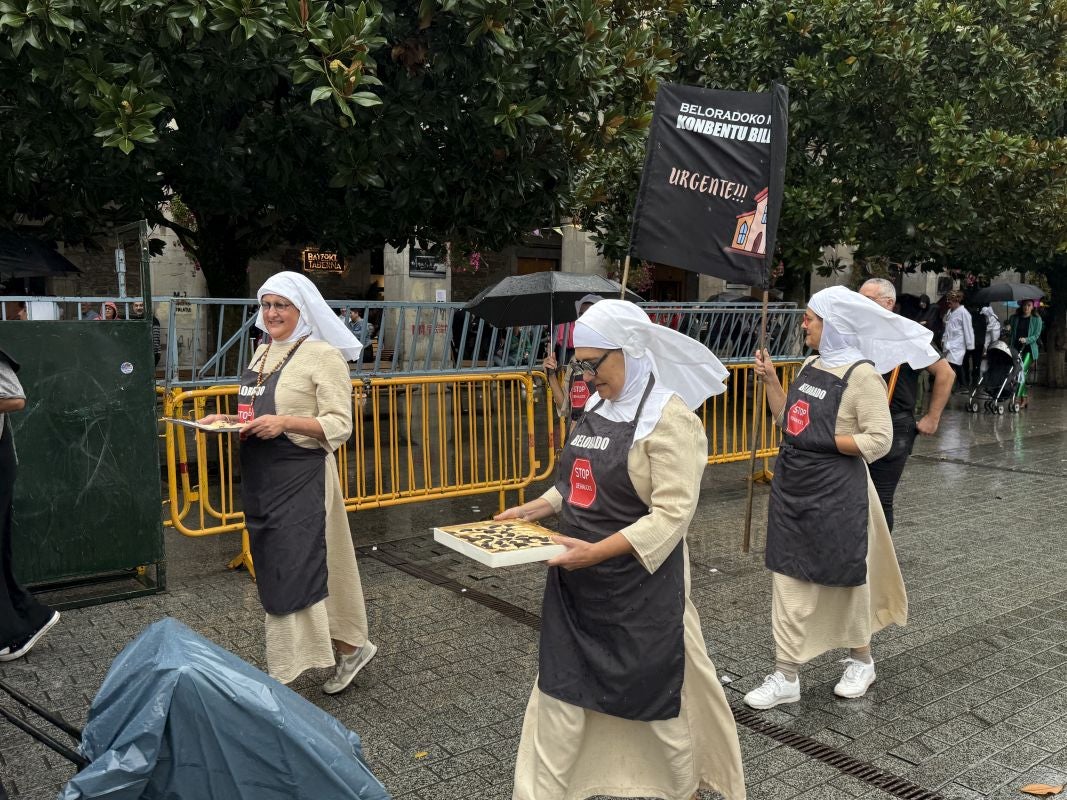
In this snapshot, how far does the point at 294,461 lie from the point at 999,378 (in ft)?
47.0

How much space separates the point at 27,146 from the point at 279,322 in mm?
4123

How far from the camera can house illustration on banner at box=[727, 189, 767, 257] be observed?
524 cm

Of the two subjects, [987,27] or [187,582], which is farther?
[987,27]

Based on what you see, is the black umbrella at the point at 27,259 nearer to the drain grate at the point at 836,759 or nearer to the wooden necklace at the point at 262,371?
the wooden necklace at the point at 262,371

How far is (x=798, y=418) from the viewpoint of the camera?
14.4 feet

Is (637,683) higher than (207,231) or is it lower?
lower

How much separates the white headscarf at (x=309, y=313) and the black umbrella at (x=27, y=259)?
6482 millimetres

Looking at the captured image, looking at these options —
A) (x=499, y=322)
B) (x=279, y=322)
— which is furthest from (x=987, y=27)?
(x=279, y=322)

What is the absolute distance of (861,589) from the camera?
433 centimetres

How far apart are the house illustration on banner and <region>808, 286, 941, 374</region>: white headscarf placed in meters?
0.90

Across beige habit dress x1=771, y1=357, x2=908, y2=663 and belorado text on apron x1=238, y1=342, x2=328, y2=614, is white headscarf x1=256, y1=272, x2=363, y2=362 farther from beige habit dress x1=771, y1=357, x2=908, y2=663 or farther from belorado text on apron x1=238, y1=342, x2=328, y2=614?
beige habit dress x1=771, y1=357, x2=908, y2=663

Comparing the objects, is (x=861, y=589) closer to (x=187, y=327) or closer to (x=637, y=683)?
(x=637, y=683)

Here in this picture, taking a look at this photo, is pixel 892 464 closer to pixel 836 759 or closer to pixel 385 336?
pixel 836 759

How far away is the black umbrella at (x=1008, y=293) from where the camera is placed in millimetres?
17141
